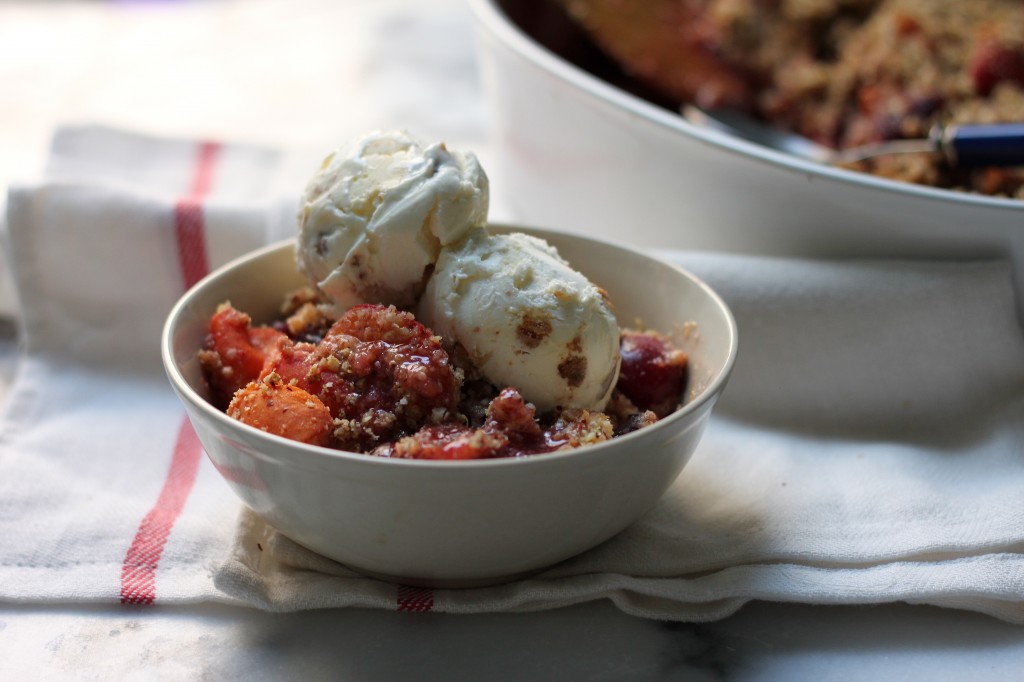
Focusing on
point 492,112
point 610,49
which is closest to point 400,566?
point 492,112

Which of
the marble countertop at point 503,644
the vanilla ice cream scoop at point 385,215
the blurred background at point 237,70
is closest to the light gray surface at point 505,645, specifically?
the marble countertop at point 503,644

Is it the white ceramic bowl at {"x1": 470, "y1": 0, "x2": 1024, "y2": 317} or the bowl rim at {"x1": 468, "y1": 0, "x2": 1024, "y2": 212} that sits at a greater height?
the bowl rim at {"x1": 468, "y1": 0, "x2": 1024, "y2": 212}

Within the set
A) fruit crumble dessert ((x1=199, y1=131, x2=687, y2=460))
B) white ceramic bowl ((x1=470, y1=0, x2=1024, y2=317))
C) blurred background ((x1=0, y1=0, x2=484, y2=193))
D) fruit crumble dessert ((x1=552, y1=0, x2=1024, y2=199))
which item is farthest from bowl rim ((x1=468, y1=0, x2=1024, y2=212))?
blurred background ((x1=0, y1=0, x2=484, y2=193))

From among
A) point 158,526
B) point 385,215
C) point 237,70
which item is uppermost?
point 385,215

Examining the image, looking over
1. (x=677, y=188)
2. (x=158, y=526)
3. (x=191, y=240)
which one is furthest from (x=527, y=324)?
(x=191, y=240)

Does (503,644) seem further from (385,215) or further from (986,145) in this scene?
(986,145)

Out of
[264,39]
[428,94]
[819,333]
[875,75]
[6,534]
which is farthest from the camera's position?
[264,39]

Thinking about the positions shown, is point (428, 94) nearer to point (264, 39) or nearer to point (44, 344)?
point (264, 39)

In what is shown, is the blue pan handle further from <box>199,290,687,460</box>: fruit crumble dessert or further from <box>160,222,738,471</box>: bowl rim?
<box>199,290,687,460</box>: fruit crumble dessert
